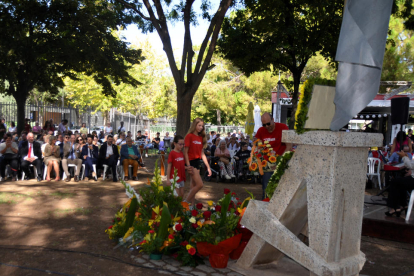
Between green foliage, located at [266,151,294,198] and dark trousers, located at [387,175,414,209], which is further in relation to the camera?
dark trousers, located at [387,175,414,209]

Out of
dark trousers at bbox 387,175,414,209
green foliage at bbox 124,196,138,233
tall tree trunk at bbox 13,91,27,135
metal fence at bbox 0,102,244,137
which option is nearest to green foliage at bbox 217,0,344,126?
dark trousers at bbox 387,175,414,209

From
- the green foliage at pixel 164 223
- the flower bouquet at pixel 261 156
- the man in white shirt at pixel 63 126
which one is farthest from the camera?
the man in white shirt at pixel 63 126

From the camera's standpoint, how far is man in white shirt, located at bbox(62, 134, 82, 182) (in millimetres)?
11961

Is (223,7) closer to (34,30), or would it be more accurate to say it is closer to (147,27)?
(147,27)

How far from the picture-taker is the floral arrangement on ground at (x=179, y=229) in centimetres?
476

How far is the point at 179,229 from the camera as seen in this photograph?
4.89 m

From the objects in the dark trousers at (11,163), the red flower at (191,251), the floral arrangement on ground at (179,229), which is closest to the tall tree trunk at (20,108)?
the dark trousers at (11,163)

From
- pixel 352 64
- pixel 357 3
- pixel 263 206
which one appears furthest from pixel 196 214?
pixel 357 3

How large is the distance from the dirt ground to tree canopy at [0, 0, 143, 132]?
8.54 metres

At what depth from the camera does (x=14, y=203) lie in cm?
822

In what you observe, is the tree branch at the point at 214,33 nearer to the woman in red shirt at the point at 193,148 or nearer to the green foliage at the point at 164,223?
the woman in red shirt at the point at 193,148

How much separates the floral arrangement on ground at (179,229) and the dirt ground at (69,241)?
11.5 inches

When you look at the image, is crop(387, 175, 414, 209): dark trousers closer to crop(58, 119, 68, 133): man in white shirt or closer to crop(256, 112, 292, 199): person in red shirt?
crop(256, 112, 292, 199): person in red shirt

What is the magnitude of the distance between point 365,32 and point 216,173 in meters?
9.53
